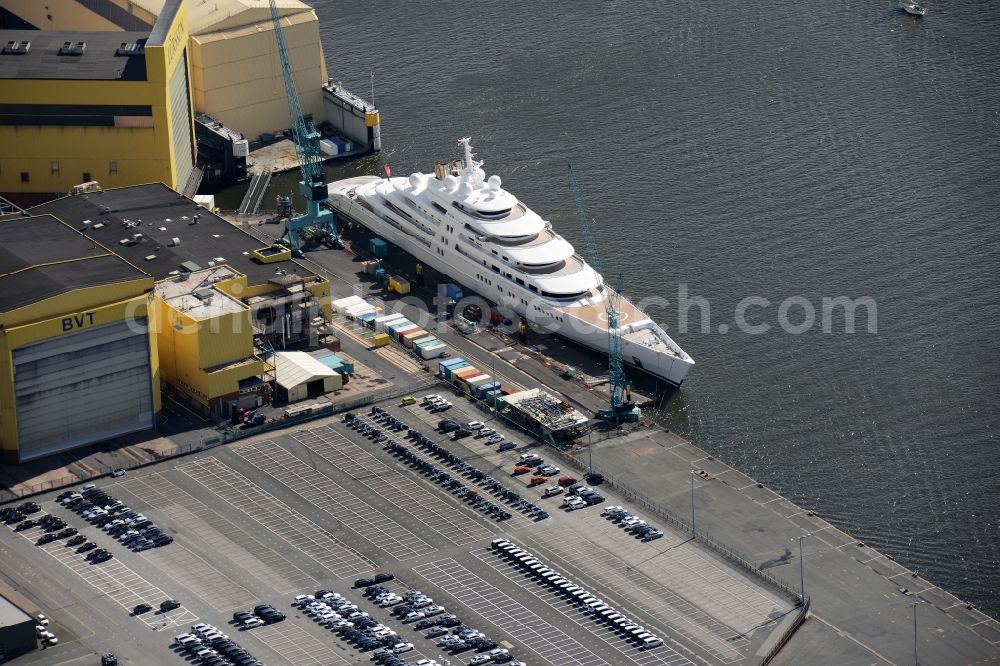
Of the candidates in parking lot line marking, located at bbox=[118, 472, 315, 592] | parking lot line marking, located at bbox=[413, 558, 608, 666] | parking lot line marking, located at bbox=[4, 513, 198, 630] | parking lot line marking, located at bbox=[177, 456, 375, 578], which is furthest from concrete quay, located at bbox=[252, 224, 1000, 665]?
parking lot line marking, located at bbox=[4, 513, 198, 630]

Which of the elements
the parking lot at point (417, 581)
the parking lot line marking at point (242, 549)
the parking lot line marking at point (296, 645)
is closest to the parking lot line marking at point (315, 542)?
the parking lot at point (417, 581)

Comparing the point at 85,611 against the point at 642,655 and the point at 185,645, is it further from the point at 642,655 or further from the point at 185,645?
the point at 642,655

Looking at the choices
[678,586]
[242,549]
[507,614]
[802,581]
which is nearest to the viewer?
[507,614]

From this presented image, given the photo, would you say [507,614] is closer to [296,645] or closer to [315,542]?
[296,645]

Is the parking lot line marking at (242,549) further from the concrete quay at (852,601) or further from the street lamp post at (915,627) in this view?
the street lamp post at (915,627)

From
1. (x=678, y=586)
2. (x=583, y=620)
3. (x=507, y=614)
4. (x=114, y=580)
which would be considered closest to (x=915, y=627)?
(x=678, y=586)

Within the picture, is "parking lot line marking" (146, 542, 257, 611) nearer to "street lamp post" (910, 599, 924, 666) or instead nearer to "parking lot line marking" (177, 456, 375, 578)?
"parking lot line marking" (177, 456, 375, 578)
